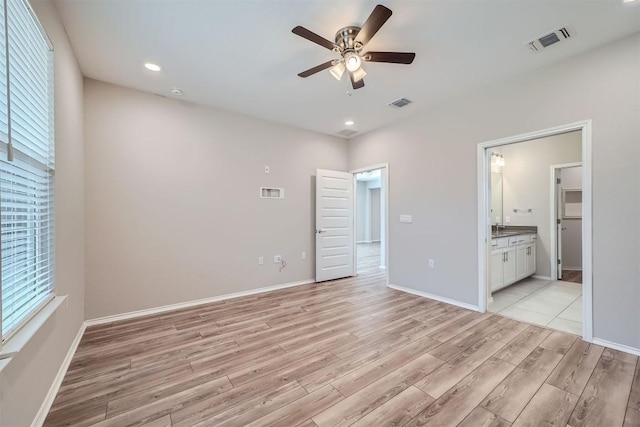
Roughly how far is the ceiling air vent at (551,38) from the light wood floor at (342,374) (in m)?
2.90

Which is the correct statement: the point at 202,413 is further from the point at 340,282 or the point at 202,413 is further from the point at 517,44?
the point at 517,44

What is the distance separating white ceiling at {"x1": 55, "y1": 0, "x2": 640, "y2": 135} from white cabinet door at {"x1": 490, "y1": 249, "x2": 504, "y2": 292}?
98.7 inches

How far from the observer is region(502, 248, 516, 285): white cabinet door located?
4.17m

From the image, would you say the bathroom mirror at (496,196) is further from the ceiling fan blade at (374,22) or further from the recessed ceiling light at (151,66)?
the recessed ceiling light at (151,66)

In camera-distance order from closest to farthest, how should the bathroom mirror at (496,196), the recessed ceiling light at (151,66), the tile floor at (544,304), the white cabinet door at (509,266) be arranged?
the recessed ceiling light at (151,66)
the tile floor at (544,304)
the white cabinet door at (509,266)
the bathroom mirror at (496,196)

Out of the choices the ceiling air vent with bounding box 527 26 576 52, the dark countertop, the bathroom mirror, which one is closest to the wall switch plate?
the dark countertop

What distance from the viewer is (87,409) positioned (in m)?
1.72

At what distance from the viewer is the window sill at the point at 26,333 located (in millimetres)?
1203

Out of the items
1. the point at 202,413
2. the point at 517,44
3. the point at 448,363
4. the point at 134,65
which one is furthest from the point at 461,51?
the point at 202,413

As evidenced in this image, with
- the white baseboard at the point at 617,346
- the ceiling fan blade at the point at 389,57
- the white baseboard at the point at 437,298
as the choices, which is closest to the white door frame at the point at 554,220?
the white baseboard at the point at 437,298

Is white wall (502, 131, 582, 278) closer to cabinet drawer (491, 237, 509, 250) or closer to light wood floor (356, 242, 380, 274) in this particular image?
cabinet drawer (491, 237, 509, 250)

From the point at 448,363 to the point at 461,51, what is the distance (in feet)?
9.66

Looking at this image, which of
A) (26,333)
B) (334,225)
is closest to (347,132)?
(334,225)

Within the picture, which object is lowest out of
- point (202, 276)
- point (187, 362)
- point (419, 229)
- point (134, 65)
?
point (187, 362)
